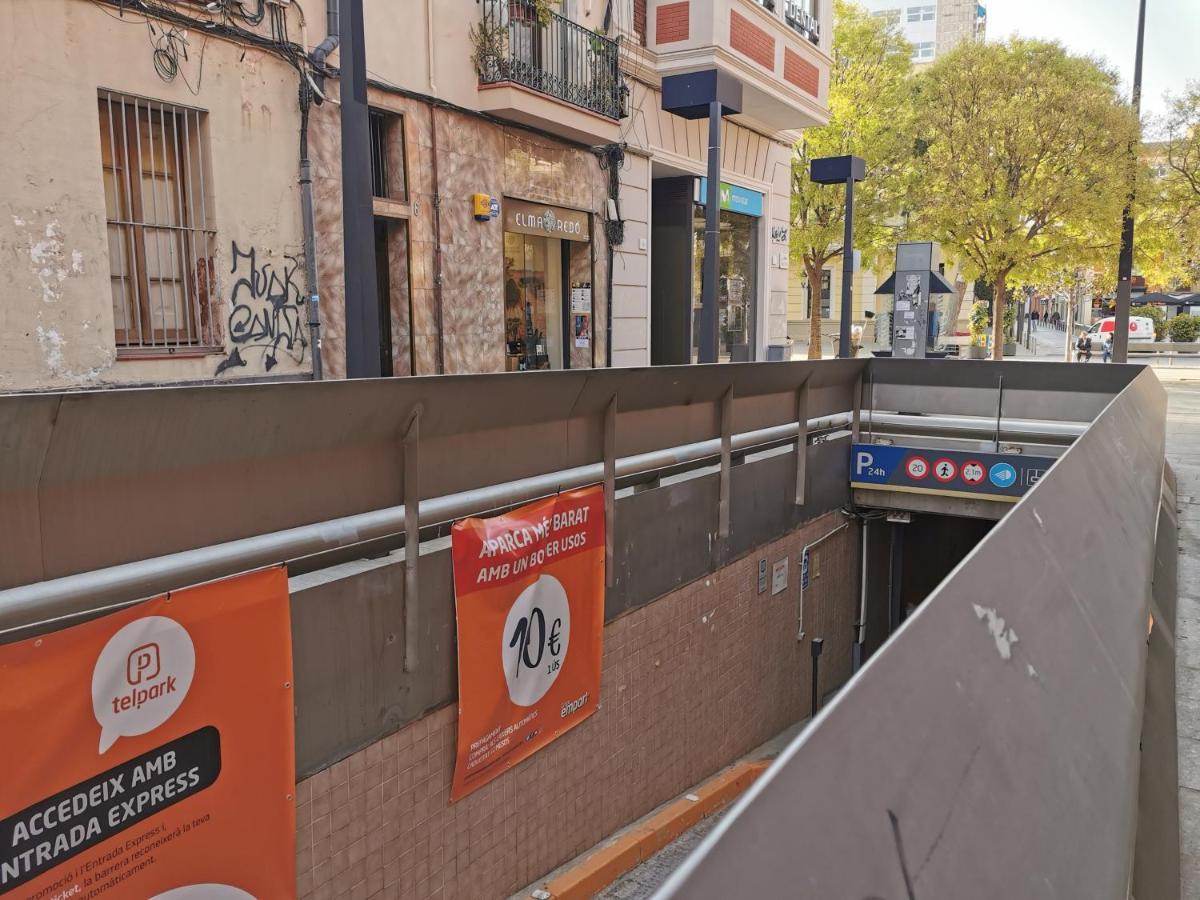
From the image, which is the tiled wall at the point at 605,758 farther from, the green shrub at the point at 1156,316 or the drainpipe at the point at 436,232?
the green shrub at the point at 1156,316

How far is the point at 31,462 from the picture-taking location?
2.77 metres

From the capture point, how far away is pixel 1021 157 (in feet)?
84.4

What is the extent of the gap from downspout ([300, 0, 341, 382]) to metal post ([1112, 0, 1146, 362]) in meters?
19.8

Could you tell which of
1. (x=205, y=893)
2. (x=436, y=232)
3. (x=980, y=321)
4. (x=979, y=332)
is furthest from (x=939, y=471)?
(x=980, y=321)

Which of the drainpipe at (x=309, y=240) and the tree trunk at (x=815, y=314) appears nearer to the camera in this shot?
the drainpipe at (x=309, y=240)

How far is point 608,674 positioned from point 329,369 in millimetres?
6146

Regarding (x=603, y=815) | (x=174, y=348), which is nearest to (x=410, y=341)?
(x=174, y=348)

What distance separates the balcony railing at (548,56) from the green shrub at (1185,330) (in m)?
37.6

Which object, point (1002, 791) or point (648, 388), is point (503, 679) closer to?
point (648, 388)

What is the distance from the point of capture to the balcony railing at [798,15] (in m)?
17.7

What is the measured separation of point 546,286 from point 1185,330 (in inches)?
1523

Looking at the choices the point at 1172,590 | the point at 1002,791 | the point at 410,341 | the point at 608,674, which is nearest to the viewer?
the point at 1002,791

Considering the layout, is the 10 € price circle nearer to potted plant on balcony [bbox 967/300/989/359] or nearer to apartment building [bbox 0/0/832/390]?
apartment building [bbox 0/0/832/390]

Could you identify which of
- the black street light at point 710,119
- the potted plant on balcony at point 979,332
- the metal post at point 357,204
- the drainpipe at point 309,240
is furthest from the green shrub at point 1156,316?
the metal post at point 357,204
